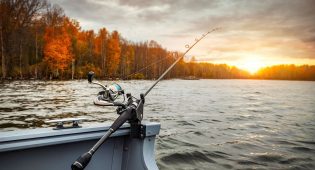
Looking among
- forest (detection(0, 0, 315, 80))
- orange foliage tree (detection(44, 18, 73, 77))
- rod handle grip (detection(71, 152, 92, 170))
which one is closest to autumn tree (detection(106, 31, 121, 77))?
forest (detection(0, 0, 315, 80))

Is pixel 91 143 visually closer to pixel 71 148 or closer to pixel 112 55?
pixel 71 148

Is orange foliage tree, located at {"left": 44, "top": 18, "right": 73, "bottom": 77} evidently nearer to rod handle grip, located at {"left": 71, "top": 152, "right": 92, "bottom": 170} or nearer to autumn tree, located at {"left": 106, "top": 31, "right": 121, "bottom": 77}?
autumn tree, located at {"left": 106, "top": 31, "right": 121, "bottom": 77}

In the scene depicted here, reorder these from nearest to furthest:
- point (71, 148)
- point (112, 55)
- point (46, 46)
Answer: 1. point (71, 148)
2. point (46, 46)
3. point (112, 55)

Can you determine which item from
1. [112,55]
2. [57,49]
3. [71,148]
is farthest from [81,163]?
[112,55]

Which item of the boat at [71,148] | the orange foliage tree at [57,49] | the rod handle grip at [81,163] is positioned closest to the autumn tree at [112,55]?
the orange foliage tree at [57,49]

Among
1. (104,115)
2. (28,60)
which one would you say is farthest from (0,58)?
(104,115)

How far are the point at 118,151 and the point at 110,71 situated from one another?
2489 inches

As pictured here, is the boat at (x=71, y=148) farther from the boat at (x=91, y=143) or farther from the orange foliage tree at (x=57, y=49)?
the orange foliage tree at (x=57, y=49)

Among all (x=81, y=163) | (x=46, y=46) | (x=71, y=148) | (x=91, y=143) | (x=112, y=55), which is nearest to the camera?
Result: (x=81, y=163)

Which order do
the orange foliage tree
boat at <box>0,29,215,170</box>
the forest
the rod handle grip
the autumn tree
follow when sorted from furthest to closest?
1. the autumn tree
2. the orange foliage tree
3. the forest
4. boat at <box>0,29,215,170</box>
5. the rod handle grip

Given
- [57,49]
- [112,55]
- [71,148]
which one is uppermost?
[112,55]

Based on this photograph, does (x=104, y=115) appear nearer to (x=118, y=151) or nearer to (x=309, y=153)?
(x=309, y=153)

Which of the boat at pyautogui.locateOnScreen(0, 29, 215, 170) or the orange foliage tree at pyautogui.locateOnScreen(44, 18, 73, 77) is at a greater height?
the orange foliage tree at pyautogui.locateOnScreen(44, 18, 73, 77)

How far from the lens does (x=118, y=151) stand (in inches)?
133
